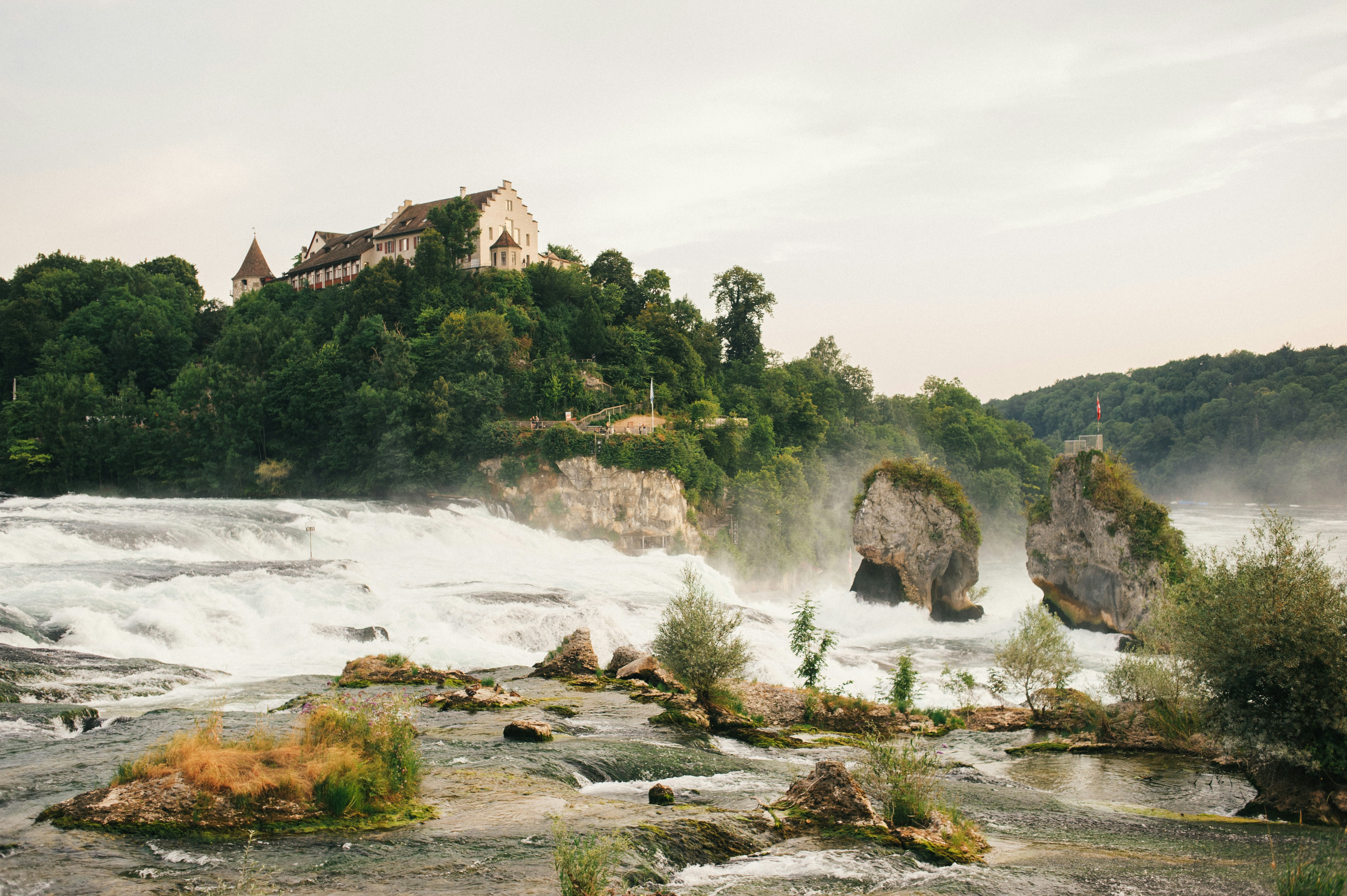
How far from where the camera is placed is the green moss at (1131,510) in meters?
35.3

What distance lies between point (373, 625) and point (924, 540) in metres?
29.0

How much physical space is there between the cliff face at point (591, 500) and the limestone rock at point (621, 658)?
1433 inches

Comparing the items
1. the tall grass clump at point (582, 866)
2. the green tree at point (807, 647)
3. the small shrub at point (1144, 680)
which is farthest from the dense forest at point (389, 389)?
the tall grass clump at point (582, 866)

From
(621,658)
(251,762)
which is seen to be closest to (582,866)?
(251,762)

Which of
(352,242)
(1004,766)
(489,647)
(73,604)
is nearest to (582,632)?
(489,647)

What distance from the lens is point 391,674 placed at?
19484mm

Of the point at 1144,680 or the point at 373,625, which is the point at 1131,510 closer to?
the point at 1144,680

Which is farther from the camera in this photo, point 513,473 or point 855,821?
point 513,473

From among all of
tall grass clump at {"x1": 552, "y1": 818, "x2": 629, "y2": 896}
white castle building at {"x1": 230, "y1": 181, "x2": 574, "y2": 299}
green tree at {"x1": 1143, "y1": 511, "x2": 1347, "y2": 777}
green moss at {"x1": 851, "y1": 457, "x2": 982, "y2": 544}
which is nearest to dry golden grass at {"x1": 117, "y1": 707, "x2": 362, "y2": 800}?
tall grass clump at {"x1": 552, "y1": 818, "x2": 629, "y2": 896}

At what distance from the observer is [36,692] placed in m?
15.3

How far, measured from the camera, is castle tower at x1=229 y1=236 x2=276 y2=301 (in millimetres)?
92062

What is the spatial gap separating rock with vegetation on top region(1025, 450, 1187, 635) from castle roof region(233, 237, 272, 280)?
8416cm

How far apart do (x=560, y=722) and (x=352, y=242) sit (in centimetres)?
7930

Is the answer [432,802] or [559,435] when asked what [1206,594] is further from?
[559,435]
